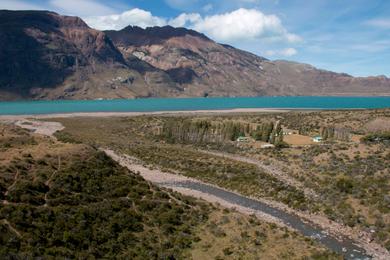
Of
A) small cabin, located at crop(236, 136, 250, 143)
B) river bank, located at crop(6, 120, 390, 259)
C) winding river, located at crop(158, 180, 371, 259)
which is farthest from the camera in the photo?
small cabin, located at crop(236, 136, 250, 143)

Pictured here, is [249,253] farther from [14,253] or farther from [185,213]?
[14,253]

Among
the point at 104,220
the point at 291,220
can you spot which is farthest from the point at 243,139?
the point at 104,220

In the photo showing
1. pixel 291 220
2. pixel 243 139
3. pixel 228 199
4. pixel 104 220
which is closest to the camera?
pixel 104 220

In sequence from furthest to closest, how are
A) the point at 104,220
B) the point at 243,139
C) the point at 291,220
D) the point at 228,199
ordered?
the point at 243,139 → the point at 228,199 → the point at 291,220 → the point at 104,220

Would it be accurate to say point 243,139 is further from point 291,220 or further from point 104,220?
point 104,220

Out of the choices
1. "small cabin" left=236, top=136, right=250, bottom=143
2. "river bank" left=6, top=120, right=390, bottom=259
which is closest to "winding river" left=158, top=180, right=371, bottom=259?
"river bank" left=6, top=120, right=390, bottom=259

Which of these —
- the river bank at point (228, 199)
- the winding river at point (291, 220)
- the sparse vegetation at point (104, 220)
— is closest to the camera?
the sparse vegetation at point (104, 220)

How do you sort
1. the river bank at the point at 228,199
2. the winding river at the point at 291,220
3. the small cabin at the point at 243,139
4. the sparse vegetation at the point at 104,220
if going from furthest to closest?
the small cabin at the point at 243,139 < the river bank at the point at 228,199 < the winding river at the point at 291,220 < the sparse vegetation at the point at 104,220

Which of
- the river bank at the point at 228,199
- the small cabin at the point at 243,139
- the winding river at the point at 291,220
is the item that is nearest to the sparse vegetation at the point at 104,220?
the winding river at the point at 291,220

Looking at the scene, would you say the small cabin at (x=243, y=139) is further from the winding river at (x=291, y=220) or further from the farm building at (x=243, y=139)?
the winding river at (x=291, y=220)

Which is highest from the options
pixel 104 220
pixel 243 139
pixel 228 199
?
pixel 104 220

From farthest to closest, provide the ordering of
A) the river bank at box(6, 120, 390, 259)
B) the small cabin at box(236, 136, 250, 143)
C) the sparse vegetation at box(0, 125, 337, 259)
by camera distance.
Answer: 1. the small cabin at box(236, 136, 250, 143)
2. the river bank at box(6, 120, 390, 259)
3. the sparse vegetation at box(0, 125, 337, 259)

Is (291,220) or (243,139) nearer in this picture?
(291,220)

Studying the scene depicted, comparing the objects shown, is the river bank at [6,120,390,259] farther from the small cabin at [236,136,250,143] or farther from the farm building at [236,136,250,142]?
the farm building at [236,136,250,142]
